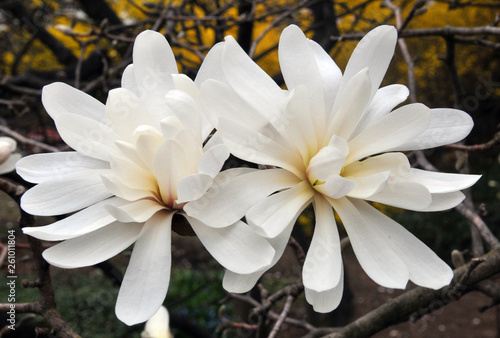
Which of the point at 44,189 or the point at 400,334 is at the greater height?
the point at 44,189

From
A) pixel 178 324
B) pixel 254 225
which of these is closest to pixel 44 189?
pixel 254 225

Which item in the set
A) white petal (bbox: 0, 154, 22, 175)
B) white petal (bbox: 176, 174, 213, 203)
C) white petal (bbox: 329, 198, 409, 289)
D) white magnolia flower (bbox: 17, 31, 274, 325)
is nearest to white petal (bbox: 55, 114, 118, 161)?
white magnolia flower (bbox: 17, 31, 274, 325)

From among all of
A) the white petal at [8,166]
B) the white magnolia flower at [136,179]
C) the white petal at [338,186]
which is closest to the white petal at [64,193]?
the white magnolia flower at [136,179]

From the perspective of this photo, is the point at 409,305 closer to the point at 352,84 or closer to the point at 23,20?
the point at 352,84

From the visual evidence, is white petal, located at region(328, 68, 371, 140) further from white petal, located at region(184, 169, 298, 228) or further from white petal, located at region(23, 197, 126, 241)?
white petal, located at region(23, 197, 126, 241)

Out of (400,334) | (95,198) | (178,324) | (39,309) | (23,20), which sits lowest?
(400,334)

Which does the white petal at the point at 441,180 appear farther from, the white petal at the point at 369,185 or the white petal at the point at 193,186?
the white petal at the point at 193,186

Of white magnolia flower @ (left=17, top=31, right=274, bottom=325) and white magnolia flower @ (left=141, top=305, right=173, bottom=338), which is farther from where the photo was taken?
white magnolia flower @ (left=141, top=305, right=173, bottom=338)
